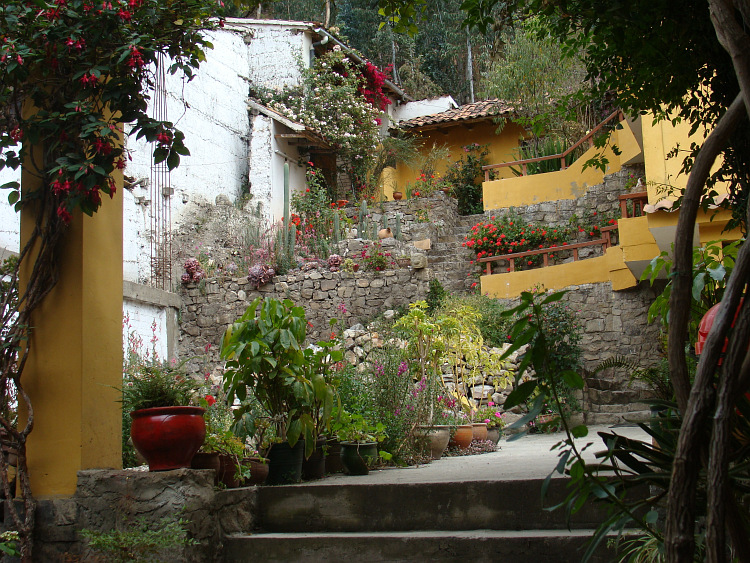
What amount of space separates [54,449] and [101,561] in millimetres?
663

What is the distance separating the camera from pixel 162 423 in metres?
3.37

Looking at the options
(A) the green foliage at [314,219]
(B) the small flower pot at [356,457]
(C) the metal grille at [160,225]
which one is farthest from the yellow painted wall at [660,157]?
(C) the metal grille at [160,225]

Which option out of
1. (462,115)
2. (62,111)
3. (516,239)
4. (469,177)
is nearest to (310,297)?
(516,239)

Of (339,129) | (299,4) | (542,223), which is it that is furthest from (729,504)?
(299,4)

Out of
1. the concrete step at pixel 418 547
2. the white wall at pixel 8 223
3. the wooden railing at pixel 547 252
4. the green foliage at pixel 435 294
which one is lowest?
the concrete step at pixel 418 547

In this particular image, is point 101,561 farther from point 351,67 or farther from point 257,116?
point 351,67

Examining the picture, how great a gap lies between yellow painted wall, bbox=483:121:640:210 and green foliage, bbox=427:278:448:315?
293 centimetres

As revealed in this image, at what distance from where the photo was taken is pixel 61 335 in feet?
11.9

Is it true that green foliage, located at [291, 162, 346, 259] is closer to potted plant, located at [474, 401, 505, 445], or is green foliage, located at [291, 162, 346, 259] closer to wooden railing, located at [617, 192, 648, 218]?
wooden railing, located at [617, 192, 648, 218]

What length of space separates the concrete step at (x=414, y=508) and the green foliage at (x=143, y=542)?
2.06ft

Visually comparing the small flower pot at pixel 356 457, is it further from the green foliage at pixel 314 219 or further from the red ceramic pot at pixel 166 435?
the green foliage at pixel 314 219

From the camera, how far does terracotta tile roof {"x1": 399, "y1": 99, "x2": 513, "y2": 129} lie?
1740cm

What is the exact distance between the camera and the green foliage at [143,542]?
314 cm

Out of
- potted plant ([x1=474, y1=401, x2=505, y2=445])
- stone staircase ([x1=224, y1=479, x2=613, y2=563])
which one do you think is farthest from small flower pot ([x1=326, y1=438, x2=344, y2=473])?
potted plant ([x1=474, y1=401, x2=505, y2=445])
